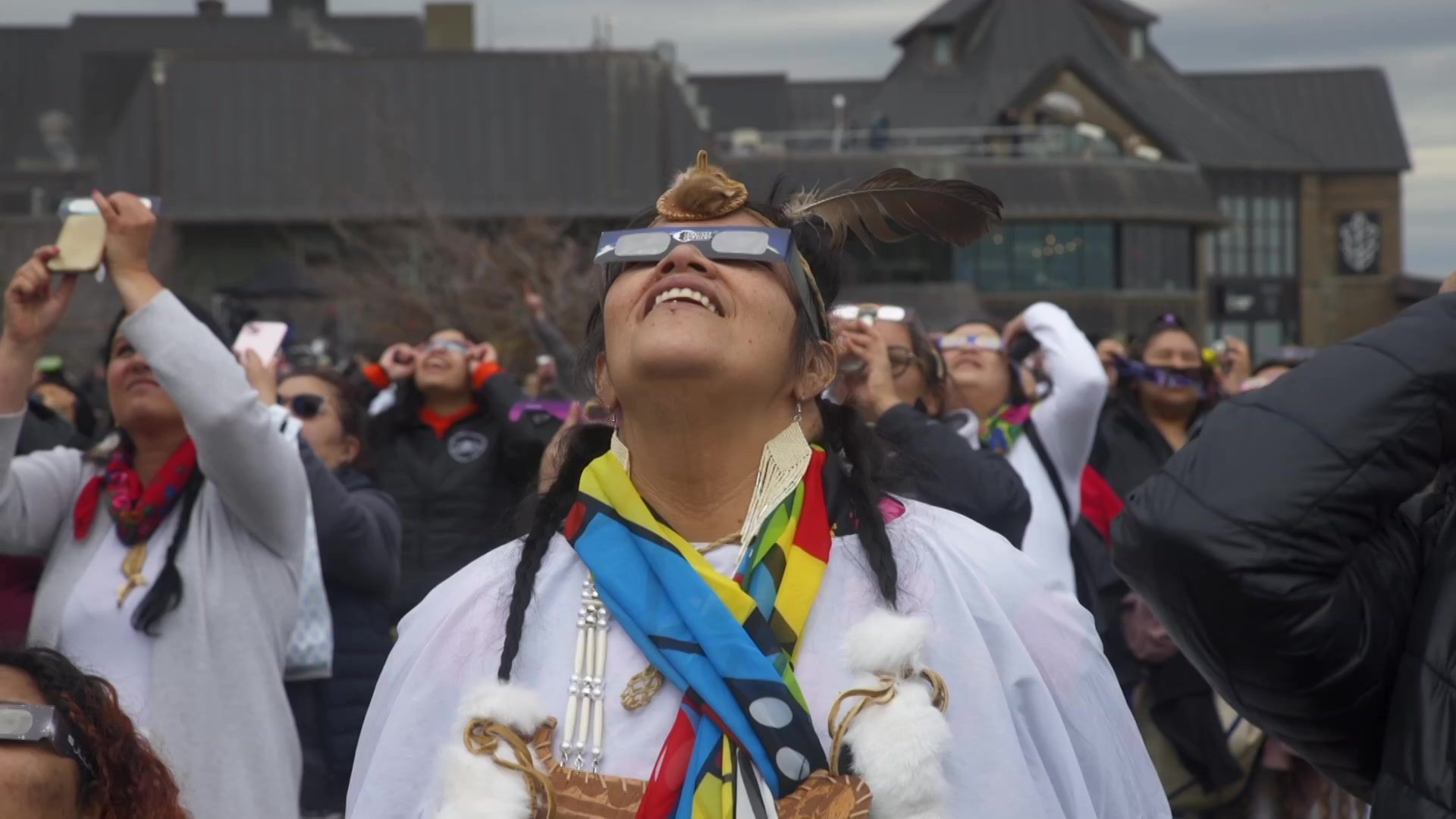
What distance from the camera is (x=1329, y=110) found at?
243ft

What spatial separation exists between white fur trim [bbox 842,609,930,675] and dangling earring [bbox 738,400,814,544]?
9.7 inches

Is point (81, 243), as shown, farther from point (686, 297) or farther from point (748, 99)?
Answer: point (748, 99)

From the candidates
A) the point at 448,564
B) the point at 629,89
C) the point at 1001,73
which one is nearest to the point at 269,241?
the point at 629,89

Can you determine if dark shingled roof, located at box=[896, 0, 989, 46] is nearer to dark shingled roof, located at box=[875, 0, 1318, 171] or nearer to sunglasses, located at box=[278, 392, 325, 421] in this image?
dark shingled roof, located at box=[875, 0, 1318, 171]

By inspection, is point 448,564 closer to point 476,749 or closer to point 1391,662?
point 476,749

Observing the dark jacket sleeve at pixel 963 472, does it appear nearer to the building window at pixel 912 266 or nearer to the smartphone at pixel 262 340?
the smartphone at pixel 262 340

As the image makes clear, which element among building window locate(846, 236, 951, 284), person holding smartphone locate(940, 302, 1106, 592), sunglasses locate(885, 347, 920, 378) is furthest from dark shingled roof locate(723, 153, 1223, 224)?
sunglasses locate(885, 347, 920, 378)

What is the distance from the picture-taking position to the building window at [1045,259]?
170 ft

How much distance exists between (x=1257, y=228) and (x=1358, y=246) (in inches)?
198

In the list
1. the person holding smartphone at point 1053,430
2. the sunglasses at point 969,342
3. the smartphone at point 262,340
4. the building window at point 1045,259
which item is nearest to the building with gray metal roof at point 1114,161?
the building window at point 1045,259

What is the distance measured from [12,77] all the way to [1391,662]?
3184 inches

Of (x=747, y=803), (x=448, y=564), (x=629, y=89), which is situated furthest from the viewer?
(x=629, y=89)

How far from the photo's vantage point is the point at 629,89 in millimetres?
54031

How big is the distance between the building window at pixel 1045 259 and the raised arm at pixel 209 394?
47198 millimetres
